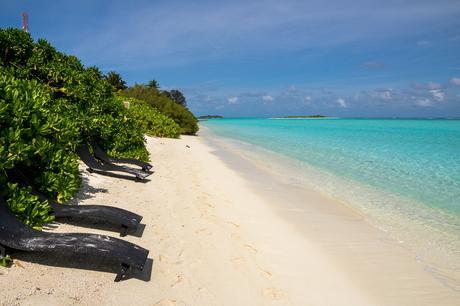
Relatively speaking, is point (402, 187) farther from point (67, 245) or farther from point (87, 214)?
point (67, 245)

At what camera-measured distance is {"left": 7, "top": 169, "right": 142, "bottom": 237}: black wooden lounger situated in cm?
489

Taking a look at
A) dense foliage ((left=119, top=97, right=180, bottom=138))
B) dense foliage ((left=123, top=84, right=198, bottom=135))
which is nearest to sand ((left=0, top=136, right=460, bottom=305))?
dense foliage ((left=119, top=97, right=180, bottom=138))

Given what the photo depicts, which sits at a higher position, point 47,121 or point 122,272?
point 47,121

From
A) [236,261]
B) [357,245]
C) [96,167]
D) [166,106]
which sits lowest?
[357,245]

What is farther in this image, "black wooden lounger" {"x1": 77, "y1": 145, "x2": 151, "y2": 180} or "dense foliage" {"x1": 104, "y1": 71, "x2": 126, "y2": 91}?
"dense foliage" {"x1": 104, "y1": 71, "x2": 126, "y2": 91}

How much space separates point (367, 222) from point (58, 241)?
19.3ft

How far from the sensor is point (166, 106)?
96.5ft

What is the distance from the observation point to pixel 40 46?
34.1ft

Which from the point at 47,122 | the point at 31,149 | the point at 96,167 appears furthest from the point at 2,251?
the point at 96,167

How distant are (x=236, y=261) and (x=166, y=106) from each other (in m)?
25.9

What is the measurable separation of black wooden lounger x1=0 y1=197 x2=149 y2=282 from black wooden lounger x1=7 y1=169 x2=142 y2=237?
3.19 feet

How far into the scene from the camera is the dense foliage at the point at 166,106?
29422 mm

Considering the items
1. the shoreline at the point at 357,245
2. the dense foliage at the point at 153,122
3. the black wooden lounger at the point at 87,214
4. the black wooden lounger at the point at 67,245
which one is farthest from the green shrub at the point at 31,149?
the dense foliage at the point at 153,122

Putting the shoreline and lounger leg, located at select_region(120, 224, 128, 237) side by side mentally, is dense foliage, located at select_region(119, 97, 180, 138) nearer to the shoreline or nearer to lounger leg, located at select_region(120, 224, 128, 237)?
the shoreline
